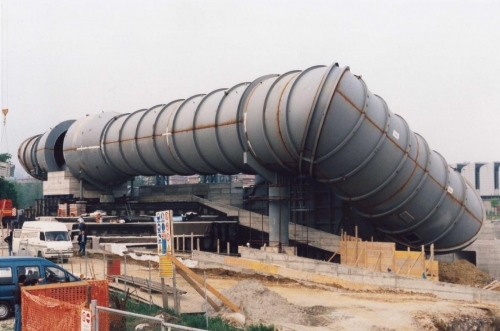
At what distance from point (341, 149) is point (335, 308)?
11920 mm

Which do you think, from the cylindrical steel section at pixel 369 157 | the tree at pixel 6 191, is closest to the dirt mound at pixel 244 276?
the cylindrical steel section at pixel 369 157

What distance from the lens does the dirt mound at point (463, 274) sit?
A: 1339 inches

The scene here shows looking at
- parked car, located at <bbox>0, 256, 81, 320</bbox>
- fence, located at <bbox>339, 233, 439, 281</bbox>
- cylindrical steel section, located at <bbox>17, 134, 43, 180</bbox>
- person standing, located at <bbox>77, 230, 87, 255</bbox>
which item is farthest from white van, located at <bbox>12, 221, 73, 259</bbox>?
cylindrical steel section, located at <bbox>17, 134, 43, 180</bbox>

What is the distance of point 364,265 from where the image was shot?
1265 inches

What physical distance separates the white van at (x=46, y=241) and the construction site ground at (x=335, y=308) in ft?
11.2

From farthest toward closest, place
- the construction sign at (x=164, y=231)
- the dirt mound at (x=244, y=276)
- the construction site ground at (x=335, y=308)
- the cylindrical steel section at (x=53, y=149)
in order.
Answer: the cylindrical steel section at (x=53, y=149) → the dirt mound at (x=244, y=276) → the construction site ground at (x=335, y=308) → the construction sign at (x=164, y=231)

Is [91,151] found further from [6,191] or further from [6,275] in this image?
[6,191]

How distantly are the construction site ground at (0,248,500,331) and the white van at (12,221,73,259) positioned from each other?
3.41 m

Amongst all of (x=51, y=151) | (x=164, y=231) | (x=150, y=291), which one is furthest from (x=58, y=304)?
(x=51, y=151)

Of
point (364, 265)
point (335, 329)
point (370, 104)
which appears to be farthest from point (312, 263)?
point (335, 329)

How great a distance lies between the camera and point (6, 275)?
17.8 meters

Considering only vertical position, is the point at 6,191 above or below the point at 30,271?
above

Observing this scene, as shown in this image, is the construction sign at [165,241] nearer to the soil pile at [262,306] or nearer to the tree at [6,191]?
the soil pile at [262,306]

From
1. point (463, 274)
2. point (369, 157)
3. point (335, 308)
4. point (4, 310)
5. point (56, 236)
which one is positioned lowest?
point (463, 274)
